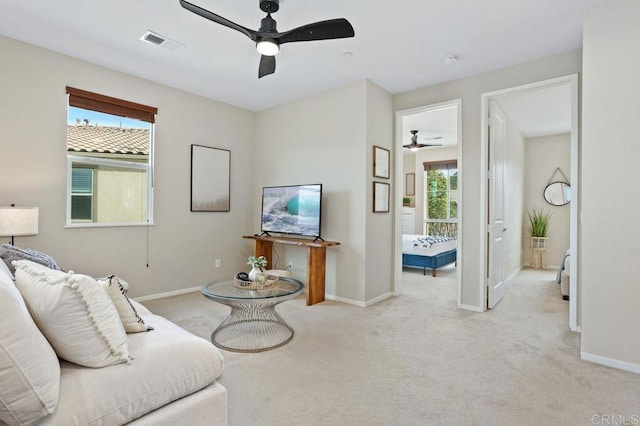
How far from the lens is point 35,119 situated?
335 cm

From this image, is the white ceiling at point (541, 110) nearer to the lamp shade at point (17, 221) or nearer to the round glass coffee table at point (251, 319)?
the round glass coffee table at point (251, 319)

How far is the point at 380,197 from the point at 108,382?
3551mm

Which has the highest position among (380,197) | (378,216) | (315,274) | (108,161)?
(108,161)

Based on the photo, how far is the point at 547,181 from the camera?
6.84 metres

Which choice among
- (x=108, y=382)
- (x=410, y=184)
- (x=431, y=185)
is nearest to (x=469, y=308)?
(x=108, y=382)

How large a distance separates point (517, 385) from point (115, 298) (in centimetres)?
246

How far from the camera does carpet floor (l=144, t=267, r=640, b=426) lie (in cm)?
191

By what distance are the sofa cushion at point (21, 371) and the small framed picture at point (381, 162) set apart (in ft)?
11.9

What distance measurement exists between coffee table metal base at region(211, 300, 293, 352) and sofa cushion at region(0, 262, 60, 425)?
5.23ft

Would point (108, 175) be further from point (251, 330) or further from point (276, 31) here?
point (276, 31)

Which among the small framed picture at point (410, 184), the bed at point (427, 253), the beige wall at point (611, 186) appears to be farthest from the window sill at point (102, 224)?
the small framed picture at point (410, 184)

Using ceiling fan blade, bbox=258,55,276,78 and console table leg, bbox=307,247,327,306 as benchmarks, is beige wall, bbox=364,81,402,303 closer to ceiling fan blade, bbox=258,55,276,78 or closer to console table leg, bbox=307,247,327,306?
console table leg, bbox=307,247,327,306

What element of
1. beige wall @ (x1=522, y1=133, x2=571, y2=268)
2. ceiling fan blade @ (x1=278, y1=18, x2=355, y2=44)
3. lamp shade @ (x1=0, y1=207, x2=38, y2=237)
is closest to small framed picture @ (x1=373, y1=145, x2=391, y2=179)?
ceiling fan blade @ (x1=278, y1=18, x2=355, y2=44)

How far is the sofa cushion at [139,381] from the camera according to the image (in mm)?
1157
